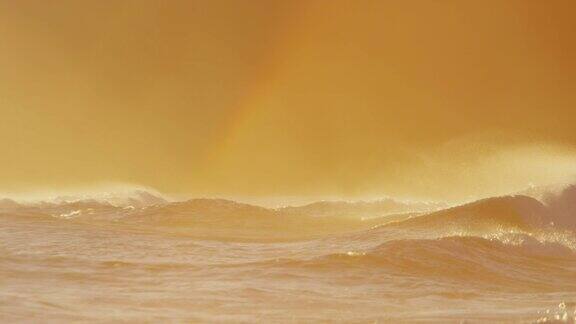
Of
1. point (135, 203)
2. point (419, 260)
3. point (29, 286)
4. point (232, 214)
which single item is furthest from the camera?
point (135, 203)

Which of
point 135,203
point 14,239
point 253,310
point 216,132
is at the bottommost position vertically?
point 253,310

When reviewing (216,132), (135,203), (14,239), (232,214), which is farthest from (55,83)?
(14,239)

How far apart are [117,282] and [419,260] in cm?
518

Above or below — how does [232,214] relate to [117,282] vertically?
above

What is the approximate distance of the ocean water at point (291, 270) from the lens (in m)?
12.6

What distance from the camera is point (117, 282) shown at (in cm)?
1467

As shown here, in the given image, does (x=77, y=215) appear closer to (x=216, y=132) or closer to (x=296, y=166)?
(x=296, y=166)

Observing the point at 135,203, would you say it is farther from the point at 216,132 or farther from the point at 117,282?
the point at 216,132

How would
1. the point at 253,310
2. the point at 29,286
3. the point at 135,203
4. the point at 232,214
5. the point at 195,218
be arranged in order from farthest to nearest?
the point at 135,203, the point at 232,214, the point at 195,218, the point at 29,286, the point at 253,310

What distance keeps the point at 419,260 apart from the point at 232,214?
44.5 ft

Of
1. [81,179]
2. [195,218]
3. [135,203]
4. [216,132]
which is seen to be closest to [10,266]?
[195,218]

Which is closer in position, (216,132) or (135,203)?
(135,203)

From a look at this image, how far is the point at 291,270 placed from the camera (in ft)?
53.3

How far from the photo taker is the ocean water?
12.6 metres
